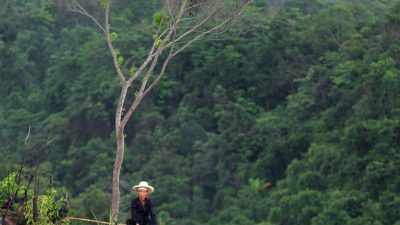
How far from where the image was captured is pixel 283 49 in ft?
94.1

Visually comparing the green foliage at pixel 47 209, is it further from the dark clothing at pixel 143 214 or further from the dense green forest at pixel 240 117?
the dense green forest at pixel 240 117

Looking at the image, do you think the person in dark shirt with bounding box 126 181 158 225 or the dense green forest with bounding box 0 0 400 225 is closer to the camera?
the person in dark shirt with bounding box 126 181 158 225

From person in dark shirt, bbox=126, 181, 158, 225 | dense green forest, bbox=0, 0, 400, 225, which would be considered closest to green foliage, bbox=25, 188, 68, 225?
person in dark shirt, bbox=126, 181, 158, 225

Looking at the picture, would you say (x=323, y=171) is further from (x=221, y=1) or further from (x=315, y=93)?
(x=221, y=1)

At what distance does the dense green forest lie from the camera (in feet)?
74.3

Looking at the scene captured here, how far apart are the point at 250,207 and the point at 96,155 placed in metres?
5.82

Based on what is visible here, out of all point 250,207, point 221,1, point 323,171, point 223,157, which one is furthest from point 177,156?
point 221,1

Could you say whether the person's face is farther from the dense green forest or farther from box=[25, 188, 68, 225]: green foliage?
the dense green forest

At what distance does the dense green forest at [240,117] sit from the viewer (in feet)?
74.3

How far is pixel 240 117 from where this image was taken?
2788cm

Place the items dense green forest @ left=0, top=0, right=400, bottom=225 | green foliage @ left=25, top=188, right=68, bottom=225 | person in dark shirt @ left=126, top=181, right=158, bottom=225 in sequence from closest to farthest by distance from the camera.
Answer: person in dark shirt @ left=126, top=181, right=158, bottom=225 < green foliage @ left=25, top=188, right=68, bottom=225 < dense green forest @ left=0, top=0, right=400, bottom=225

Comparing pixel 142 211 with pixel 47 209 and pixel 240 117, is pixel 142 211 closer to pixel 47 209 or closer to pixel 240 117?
pixel 47 209

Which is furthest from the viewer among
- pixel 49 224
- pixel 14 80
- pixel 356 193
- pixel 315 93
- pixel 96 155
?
pixel 14 80

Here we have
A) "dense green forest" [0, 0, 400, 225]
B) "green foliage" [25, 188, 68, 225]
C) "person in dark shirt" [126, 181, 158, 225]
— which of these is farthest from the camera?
"dense green forest" [0, 0, 400, 225]
